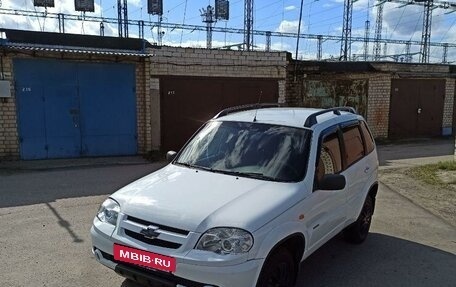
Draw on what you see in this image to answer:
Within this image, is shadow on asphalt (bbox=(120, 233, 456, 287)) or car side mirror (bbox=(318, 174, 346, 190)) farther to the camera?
shadow on asphalt (bbox=(120, 233, 456, 287))

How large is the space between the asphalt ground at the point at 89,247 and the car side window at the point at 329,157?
1.04 meters

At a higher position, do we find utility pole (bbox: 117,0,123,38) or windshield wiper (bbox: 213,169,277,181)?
utility pole (bbox: 117,0,123,38)

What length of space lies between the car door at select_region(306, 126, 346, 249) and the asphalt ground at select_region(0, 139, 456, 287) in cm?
49

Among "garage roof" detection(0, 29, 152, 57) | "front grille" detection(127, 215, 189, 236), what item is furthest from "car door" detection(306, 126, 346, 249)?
"garage roof" detection(0, 29, 152, 57)

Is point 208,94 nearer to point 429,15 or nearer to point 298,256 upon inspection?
point 298,256

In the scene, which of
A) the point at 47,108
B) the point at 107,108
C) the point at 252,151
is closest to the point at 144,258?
the point at 252,151

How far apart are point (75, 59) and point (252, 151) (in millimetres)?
7753

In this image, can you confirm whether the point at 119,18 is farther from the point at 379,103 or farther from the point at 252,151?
the point at 252,151

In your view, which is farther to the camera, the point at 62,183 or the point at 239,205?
the point at 62,183

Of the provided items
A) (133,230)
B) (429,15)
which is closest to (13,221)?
(133,230)

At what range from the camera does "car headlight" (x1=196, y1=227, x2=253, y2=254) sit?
2717 mm

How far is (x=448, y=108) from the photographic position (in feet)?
56.7

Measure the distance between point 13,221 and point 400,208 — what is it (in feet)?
19.3

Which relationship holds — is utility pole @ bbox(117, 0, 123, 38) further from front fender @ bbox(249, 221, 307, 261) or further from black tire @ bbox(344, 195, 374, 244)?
front fender @ bbox(249, 221, 307, 261)
